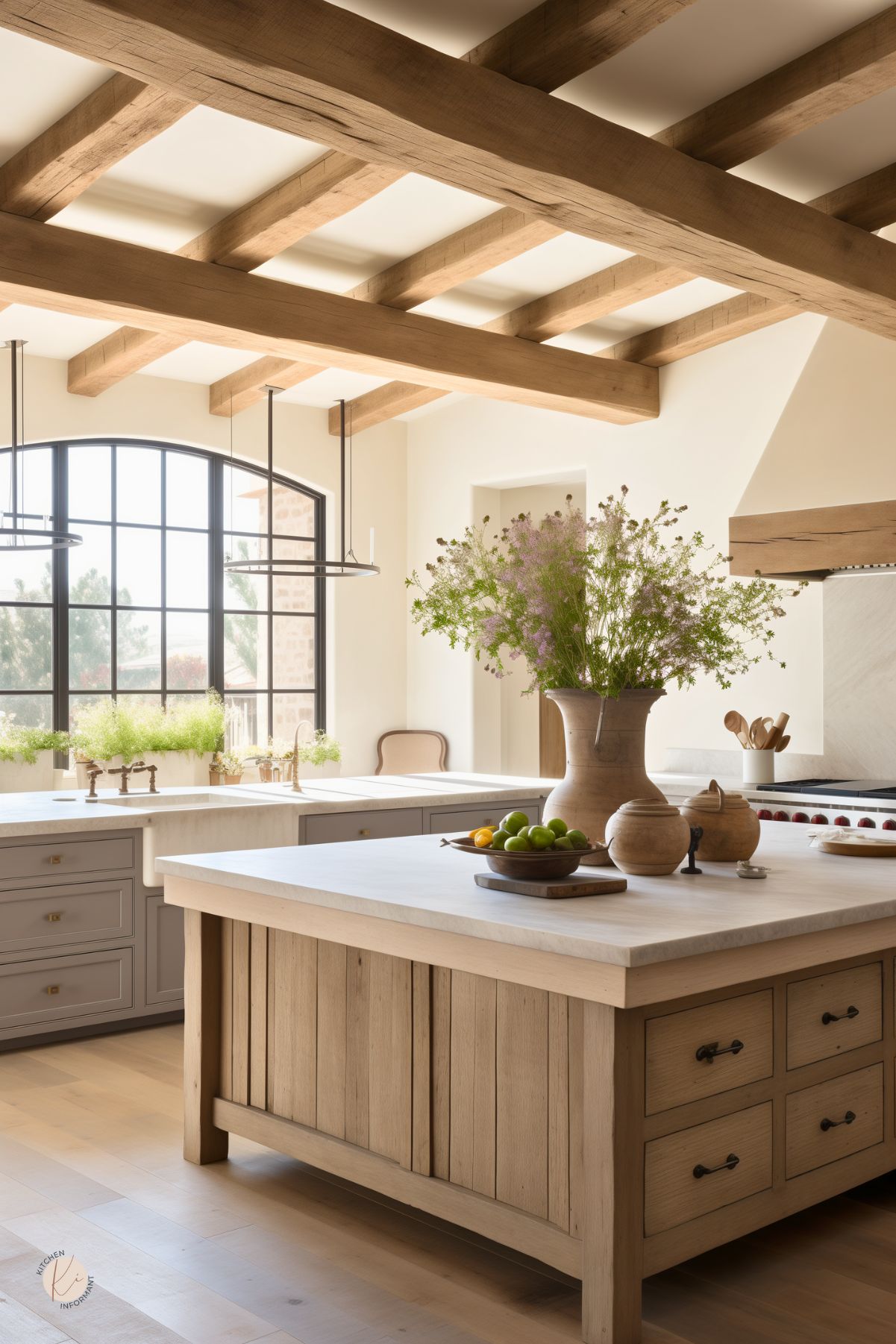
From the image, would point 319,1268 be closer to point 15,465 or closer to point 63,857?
point 63,857

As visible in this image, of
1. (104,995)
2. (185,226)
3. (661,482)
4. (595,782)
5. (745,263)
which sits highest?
(185,226)

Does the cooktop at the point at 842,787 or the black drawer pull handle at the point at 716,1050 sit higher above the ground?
the cooktop at the point at 842,787

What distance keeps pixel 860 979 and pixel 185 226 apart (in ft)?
13.2

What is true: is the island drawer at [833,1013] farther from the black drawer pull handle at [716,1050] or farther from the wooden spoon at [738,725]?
the wooden spoon at [738,725]

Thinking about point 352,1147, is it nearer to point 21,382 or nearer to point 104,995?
point 104,995

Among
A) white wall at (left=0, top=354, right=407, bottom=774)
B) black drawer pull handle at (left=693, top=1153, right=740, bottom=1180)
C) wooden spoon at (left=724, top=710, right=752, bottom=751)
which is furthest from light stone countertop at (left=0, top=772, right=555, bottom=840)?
black drawer pull handle at (left=693, top=1153, right=740, bottom=1180)

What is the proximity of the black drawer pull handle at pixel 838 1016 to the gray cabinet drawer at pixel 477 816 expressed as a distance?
265cm

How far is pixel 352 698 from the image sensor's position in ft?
27.2

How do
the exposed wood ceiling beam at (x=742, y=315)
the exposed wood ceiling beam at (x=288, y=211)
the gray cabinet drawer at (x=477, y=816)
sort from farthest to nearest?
1. the gray cabinet drawer at (x=477, y=816)
2. the exposed wood ceiling beam at (x=742, y=315)
3. the exposed wood ceiling beam at (x=288, y=211)

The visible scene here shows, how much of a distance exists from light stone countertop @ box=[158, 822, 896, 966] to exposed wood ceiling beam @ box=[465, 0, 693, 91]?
2.34 m

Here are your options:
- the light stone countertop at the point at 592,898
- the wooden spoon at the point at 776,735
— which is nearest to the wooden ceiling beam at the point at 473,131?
the wooden spoon at the point at 776,735

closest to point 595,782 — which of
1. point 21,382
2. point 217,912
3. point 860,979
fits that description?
point 860,979

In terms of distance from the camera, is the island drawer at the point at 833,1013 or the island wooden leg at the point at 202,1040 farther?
the island wooden leg at the point at 202,1040

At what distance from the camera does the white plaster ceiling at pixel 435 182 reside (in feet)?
12.9
